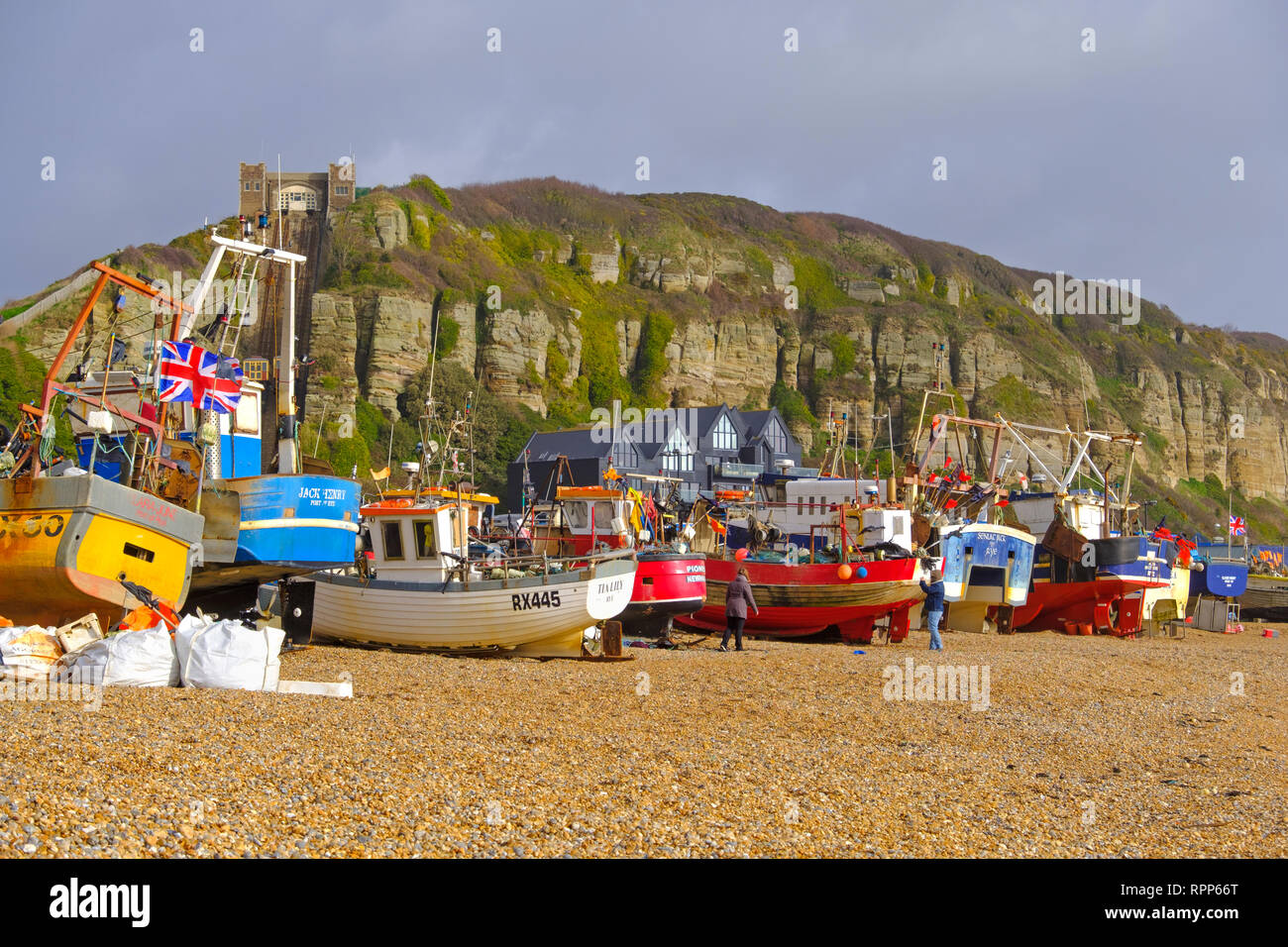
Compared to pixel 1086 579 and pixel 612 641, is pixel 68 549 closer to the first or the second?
pixel 612 641

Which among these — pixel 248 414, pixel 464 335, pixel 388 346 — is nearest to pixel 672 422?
pixel 464 335

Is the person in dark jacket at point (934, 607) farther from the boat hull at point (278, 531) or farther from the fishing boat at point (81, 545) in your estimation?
the fishing boat at point (81, 545)

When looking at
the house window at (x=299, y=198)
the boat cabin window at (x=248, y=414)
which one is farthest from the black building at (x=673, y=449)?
the boat cabin window at (x=248, y=414)

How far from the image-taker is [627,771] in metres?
8.22

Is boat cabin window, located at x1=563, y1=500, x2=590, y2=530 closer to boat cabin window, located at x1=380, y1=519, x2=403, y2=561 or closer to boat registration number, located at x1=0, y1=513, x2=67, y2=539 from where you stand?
boat cabin window, located at x1=380, y1=519, x2=403, y2=561

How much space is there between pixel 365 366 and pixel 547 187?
151ft

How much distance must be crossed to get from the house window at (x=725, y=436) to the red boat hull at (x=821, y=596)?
40985 mm

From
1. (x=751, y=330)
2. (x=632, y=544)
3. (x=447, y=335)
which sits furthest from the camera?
(x=751, y=330)

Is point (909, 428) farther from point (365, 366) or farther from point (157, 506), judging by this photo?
point (157, 506)

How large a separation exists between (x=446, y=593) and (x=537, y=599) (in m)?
1.46

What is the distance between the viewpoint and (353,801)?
640 cm

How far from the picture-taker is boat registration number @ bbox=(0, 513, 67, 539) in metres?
12.6

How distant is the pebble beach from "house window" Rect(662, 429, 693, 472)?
153 ft
